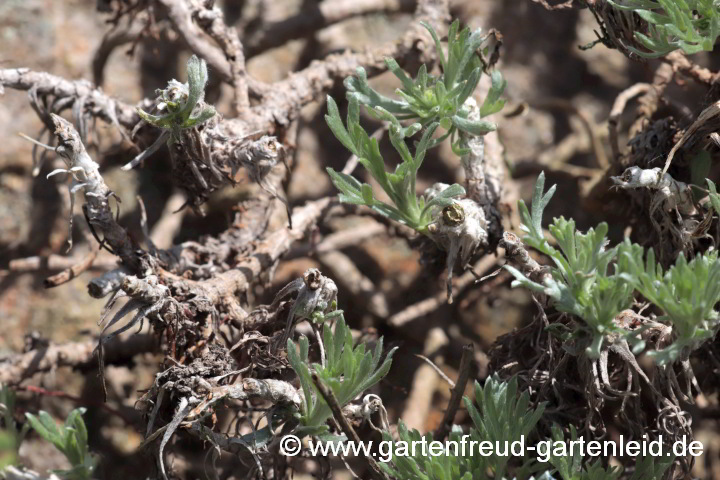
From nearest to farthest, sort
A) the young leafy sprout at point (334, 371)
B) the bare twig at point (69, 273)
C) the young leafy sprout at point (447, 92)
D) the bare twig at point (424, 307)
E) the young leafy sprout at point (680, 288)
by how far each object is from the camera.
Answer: the young leafy sprout at point (680, 288)
the young leafy sprout at point (334, 371)
the young leafy sprout at point (447, 92)
the bare twig at point (69, 273)
the bare twig at point (424, 307)

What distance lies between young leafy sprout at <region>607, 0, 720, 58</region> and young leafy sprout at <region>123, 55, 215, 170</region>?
1.92ft

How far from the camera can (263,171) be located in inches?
41.8

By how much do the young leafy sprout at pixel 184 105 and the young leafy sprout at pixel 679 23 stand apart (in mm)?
585

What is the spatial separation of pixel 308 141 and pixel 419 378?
0.67 metres

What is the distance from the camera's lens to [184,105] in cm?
95

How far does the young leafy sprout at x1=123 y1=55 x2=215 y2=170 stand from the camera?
3.05ft

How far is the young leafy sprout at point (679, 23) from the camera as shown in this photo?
925 mm

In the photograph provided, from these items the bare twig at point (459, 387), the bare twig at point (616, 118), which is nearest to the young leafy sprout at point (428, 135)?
the bare twig at point (459, 387)

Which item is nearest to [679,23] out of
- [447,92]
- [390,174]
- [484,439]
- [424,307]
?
[447,92]

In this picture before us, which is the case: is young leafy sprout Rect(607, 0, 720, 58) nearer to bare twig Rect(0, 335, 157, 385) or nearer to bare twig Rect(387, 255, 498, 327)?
bare twig Rect(387, 255, 498, 327)

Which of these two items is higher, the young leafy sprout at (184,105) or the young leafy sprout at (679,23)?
the young leafy sprout at (679,23)

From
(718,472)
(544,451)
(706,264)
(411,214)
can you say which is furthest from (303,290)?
(718,472)

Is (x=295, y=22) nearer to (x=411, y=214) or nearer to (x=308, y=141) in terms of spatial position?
(x=308, y=141)

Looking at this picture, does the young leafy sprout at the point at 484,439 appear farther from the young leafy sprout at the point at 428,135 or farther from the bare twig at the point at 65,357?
the bare twig at the point at 65,357
